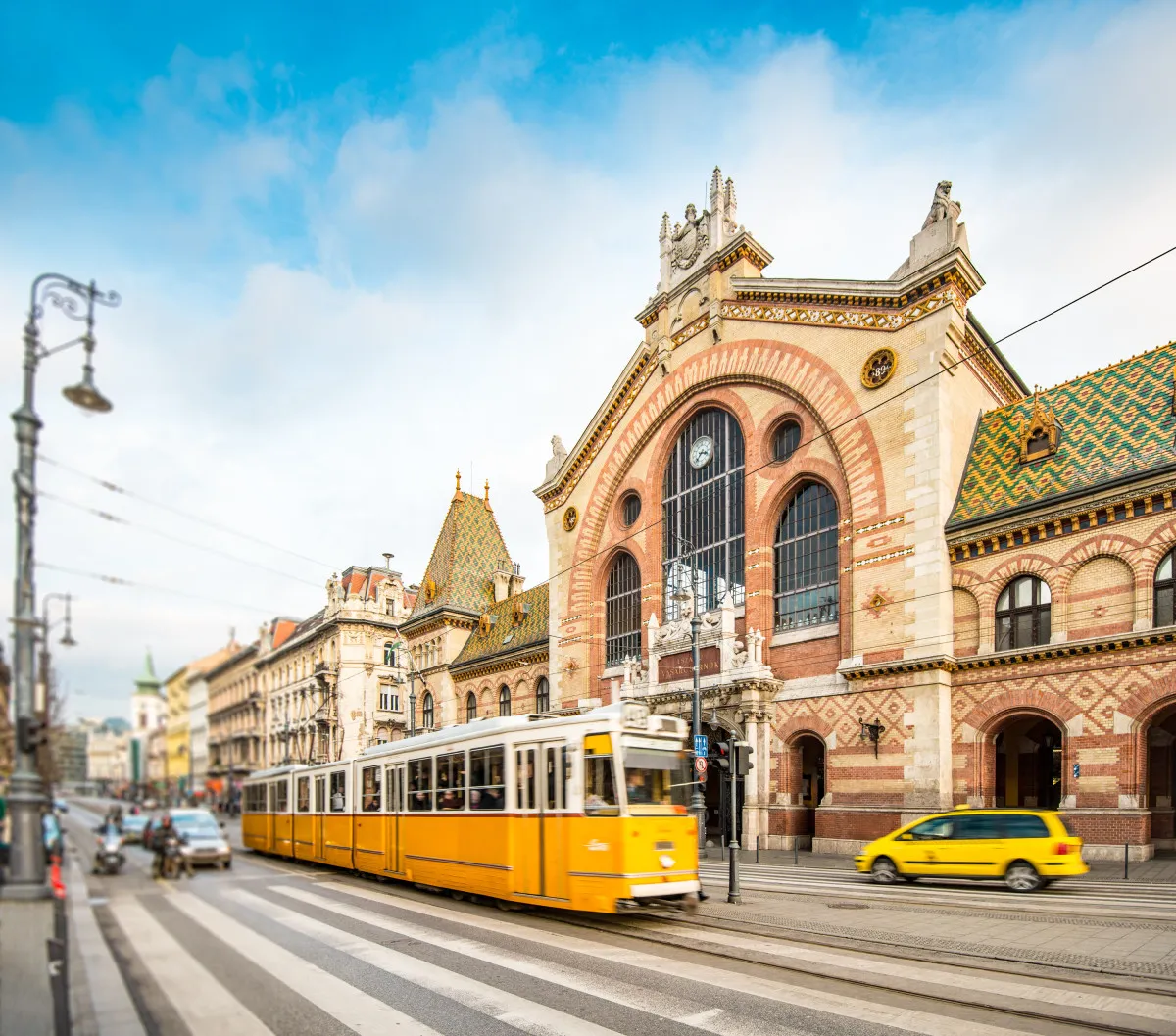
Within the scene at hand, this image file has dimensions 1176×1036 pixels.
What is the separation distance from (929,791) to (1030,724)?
4821mm

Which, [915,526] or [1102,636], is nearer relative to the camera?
[1102,636]

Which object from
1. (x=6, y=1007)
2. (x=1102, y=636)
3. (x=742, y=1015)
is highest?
(x=1102, y=636)

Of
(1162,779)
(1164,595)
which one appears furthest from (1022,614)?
(1162,779)

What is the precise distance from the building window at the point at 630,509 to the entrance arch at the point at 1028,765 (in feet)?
50.6

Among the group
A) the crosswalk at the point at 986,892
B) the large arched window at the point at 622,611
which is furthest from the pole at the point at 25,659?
the large arched window at the point at 622,611

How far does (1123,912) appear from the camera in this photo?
13672mm

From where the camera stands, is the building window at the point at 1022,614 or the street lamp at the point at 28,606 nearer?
the street lamp at the point at 28,606

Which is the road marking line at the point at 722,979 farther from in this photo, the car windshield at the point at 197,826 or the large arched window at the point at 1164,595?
the large arched window at the point at 1164,595

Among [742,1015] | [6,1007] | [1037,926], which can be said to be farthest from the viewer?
[1037,926]

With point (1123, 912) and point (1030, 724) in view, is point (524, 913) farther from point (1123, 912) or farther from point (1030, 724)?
point (1030, 724)

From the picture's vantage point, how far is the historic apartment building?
4062cm

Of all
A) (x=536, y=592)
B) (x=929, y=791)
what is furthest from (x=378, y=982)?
(x=536, y=592)

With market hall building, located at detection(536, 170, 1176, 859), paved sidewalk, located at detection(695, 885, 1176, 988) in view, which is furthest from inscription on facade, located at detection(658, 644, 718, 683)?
paved sidewalk, located at detection(695, 885, 1176, 988)

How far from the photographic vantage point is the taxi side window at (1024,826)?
17047 mm
